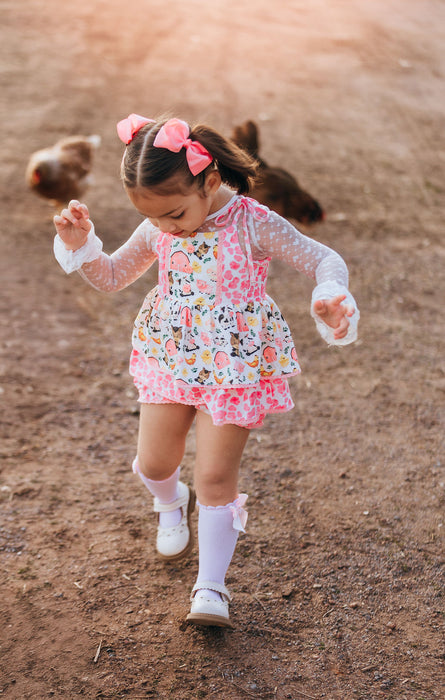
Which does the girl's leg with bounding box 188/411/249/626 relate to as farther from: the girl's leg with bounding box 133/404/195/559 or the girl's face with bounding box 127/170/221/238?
the girl's face with bounding box 127/170/221/238

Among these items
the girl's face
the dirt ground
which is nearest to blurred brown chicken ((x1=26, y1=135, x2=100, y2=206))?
the dirt ground

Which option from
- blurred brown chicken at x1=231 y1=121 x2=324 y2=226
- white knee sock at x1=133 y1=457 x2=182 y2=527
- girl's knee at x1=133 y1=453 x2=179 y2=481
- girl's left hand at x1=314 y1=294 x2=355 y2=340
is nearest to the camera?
girl's left hand at x1=314 y1=294 x2=355 y2=340

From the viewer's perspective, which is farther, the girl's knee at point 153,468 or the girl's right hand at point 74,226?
the girl's knee at point 153,468

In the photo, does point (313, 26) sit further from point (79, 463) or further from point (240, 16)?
point (79, 463)

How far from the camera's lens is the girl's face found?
1798 mm

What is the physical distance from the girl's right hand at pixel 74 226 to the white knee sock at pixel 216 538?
0.87 m

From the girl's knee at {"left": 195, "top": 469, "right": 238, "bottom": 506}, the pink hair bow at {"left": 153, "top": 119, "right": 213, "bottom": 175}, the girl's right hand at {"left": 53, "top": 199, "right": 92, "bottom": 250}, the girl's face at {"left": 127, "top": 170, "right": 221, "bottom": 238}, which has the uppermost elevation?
the pink hair bow at {"left": 153, "top": 119, "right": 213, "bottom": 175}

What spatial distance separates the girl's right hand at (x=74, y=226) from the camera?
1.95m

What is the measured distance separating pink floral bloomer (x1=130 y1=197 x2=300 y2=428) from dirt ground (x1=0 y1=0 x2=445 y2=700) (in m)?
0.74

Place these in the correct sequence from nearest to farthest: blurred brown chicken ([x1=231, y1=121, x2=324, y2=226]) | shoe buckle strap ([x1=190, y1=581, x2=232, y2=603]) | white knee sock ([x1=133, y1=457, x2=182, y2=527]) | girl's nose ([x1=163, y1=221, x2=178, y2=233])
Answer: girl's nose ([x1=163, y1=221, x2=178, y2=233]) → shoe buckle strap ([x1=190, y1=581, x2=232, y2=603]) → white knee sock ([x1=133, y1=457, x2=182, y2=527]) → blurred brown chicken ([x1=231, y1=121, x2=324, y2=226])

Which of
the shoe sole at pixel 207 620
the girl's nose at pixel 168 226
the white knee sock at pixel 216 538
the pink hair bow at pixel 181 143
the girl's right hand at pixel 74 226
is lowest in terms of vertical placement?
the shoe sole at pixel 207 620

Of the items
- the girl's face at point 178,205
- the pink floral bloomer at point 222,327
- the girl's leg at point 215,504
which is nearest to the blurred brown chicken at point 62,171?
the pink floral bloomer at point 222,327

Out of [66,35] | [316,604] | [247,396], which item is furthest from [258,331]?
[66,35]

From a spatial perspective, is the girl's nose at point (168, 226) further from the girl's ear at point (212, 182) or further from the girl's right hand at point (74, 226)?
the girl's right hand at point (74, 226)
